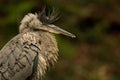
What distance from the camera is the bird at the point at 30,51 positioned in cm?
770

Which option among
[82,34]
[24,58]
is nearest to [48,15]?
[24,58]

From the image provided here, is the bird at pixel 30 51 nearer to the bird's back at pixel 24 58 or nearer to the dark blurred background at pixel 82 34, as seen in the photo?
the bird's back at pixel 24 58

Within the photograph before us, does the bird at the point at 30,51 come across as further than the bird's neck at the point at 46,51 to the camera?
No

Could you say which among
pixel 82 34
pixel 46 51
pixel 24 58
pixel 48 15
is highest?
pixel 82 34

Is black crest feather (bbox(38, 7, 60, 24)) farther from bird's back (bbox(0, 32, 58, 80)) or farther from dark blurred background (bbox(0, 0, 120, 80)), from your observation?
dark blurred background (bbox(0, 0, 120, 80))

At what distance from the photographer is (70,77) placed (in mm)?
13859

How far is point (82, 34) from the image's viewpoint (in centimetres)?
1553

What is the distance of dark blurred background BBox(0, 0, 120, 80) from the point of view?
14.2m

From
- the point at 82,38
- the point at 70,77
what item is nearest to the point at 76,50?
the point at 82,38

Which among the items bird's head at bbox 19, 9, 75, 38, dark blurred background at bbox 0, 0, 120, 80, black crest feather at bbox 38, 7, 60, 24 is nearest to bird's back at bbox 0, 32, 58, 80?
bird's head at bbox 19, 9, 75, 38

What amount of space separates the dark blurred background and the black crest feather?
5.09m

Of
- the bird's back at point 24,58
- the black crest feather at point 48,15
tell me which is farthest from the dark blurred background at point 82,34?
the bird's back at point 24,58

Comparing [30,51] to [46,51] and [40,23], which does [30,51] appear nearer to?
[46,51]

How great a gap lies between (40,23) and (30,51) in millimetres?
523
